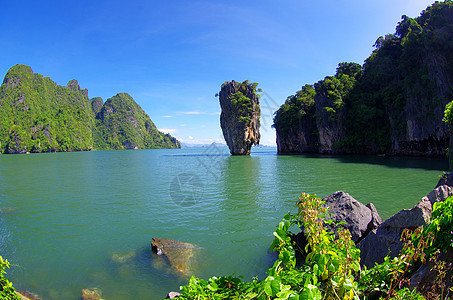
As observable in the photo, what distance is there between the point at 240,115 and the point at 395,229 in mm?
55503

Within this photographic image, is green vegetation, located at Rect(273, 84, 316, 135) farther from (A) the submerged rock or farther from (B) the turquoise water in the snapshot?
(A) the submerged rock

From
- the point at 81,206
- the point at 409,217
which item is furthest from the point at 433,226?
the point at 81,206

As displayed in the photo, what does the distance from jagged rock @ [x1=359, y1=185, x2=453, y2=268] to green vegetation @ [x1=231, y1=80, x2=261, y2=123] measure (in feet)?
176

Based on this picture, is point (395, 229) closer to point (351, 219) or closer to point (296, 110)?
point (351, 219)

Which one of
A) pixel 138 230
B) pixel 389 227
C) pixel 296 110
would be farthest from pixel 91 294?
pixel 296 110

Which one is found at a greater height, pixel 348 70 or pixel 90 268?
pixel 348 70

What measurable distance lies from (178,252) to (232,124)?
177 feet

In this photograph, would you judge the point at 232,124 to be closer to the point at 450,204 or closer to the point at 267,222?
the point at 267,222

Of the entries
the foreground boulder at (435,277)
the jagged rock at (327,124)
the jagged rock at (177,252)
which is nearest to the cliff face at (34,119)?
the jagged rock at (327,124)

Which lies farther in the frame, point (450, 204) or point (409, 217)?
point (409, 217)

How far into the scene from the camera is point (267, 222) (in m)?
9.47

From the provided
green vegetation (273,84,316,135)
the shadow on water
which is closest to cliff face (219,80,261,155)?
green vegetation (273,84,316,135)

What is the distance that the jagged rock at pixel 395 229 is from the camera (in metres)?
3.51

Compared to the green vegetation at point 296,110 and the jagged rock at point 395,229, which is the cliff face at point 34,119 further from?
the jagged rock at point 395,229
